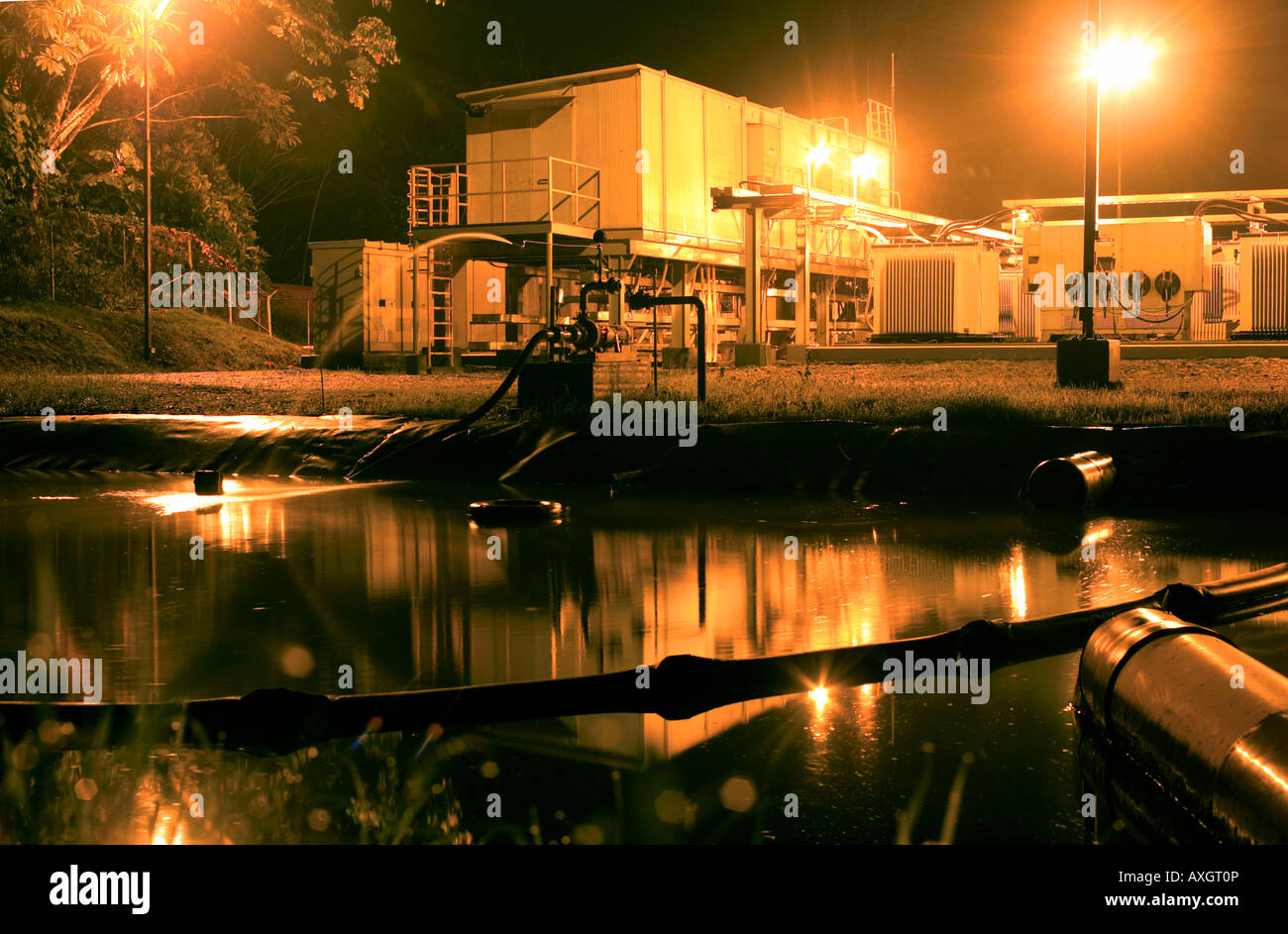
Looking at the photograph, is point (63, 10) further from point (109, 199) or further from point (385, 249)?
point (109, 199)

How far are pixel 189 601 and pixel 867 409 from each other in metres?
7.29

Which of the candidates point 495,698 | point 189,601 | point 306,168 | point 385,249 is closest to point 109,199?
point 385,249

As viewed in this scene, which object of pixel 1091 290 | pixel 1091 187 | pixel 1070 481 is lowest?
pixel 1070 481

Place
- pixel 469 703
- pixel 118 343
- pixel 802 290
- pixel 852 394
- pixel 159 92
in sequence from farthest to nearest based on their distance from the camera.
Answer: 1. pixel 159 92
2. pixel 802 290
3. pixel 118 343
4. pixel 852 394
5. pixel 469 703

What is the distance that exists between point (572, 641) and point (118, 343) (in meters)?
27.0

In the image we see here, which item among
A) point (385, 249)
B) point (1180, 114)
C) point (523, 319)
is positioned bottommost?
point (523, 319)

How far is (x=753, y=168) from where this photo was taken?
32.3 meters

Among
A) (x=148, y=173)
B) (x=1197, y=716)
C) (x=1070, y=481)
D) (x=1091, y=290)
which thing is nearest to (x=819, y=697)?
(x=1197, y=716)

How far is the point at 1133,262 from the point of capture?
1023 inches

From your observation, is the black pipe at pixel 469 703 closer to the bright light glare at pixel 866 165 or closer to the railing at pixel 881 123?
the bright light glare at pixel 866 165

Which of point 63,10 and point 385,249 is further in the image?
point 385,249

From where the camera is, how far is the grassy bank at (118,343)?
26125 mm

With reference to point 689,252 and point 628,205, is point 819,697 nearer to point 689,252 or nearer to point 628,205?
point 628,205

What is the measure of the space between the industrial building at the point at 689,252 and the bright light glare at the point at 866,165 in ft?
7.78
